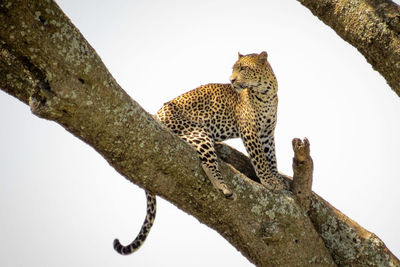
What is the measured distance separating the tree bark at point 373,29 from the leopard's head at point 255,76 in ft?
7.63

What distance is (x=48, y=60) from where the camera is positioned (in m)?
4.29

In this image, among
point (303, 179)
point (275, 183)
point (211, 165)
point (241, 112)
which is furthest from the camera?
point (241, 112)

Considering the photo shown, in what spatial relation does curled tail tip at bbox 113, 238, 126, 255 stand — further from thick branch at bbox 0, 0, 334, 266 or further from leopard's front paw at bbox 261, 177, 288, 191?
leopard's front paw at bbox 261, 177, 288, 191

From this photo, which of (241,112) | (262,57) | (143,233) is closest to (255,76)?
(262,57)

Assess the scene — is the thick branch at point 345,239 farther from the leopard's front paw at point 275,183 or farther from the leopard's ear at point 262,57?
the leopard's ear at point 262,57

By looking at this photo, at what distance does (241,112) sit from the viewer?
786cm

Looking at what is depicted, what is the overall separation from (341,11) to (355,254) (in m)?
2.99

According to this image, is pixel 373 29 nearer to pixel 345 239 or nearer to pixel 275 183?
pixel 275 183

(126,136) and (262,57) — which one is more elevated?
(262,57)

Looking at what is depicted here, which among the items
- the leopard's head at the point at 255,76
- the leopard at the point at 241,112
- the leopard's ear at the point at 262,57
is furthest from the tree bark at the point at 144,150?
the leopard's ear at the point at 262,57

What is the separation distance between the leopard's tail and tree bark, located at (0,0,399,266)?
0.82 m

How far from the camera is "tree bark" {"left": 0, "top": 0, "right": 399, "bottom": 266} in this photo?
4.29 m

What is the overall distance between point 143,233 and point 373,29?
3.61 meters

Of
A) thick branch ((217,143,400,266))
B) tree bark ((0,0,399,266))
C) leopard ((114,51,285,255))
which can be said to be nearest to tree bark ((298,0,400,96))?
thick branch ((217,143,400,266))
